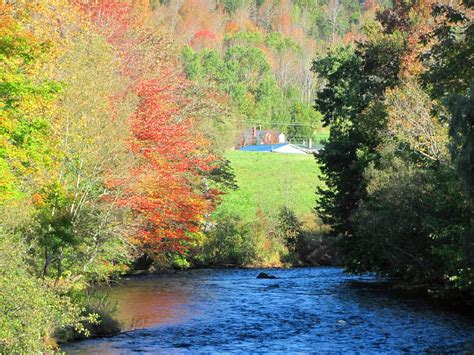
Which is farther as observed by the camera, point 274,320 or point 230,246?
point 230,246

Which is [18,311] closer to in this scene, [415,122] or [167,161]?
[415,122]

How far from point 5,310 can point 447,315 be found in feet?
64.2

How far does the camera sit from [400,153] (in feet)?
125

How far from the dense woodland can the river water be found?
6.54 feet

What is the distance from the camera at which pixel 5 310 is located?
17.7m

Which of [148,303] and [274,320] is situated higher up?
[148,303]

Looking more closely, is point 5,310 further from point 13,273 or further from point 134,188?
point 134,188

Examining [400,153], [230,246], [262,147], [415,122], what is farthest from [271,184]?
[415,122]

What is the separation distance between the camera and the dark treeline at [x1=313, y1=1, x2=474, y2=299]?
103 ft

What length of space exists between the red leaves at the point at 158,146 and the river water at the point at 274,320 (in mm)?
3714

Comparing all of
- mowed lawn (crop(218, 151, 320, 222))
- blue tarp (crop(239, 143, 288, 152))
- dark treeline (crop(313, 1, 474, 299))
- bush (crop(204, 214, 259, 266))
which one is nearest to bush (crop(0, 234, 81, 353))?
dark treeline (crop(313, 1, 474, 299))

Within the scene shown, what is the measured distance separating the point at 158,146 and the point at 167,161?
1.88 metres

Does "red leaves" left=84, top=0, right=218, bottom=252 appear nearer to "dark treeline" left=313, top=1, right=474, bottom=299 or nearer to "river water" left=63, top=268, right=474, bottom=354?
"river water" left=63, top=268, right=474, bottom=354

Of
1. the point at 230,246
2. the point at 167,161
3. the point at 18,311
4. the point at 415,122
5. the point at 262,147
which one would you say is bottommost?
the point at 230,246
